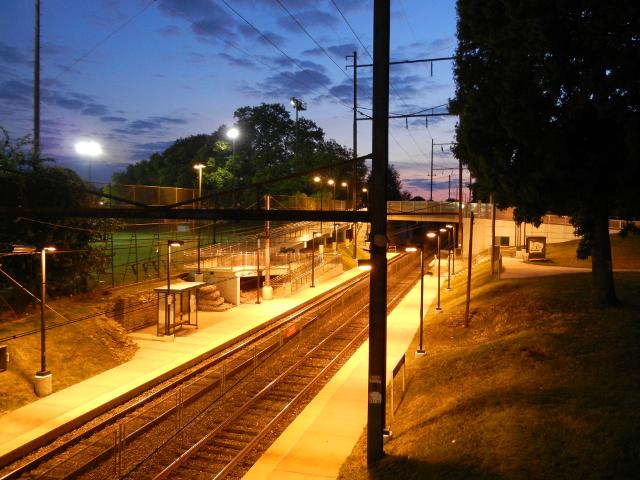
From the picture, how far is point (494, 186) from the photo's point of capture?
1836 cm

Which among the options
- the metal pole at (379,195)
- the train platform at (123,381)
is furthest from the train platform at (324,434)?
the train platform at (123,381)

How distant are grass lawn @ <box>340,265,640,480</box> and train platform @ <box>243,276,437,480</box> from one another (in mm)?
617

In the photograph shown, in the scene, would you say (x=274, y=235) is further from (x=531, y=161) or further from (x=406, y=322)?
(x=531, y=161)

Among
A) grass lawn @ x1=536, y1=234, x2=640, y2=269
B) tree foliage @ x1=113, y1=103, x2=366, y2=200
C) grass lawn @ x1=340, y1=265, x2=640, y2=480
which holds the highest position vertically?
tree foliage @ x1=113, y1=103, x2=366, y2=200

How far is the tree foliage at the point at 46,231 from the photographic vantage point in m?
21.2

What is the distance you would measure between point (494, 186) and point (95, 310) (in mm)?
16472

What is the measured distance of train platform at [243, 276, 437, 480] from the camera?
1130cm

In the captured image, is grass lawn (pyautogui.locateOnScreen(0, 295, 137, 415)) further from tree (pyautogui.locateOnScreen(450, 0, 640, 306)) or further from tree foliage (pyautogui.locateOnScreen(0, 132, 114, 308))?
tree (pyautogui.locateOnScreen(450, 0, 640, 306))

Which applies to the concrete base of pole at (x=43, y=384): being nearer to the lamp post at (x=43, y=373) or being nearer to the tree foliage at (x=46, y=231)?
the lamp post at (x=43, y=373)

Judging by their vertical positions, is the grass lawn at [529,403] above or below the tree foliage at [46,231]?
below

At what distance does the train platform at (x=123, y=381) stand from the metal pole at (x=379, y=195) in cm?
831

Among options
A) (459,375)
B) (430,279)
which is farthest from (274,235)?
(459,375)

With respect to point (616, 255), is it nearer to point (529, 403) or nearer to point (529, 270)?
point (529, 270)

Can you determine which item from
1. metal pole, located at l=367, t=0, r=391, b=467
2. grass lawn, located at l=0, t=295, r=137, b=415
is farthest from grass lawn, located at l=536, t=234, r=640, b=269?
grass lawn, located at l=0, t=295, r=137, b=415
